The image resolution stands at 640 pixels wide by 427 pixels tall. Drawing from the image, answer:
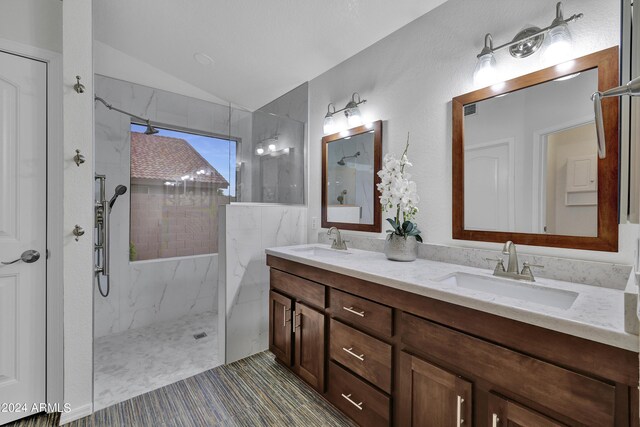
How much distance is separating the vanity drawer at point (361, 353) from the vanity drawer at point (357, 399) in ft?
0.16

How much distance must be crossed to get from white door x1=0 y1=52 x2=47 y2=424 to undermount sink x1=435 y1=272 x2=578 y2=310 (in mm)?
2199

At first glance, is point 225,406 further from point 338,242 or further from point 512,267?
point 512,267

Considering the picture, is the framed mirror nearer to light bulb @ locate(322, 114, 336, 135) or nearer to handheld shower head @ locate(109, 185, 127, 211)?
light bulb @ locate(322, 114, 336, 135)

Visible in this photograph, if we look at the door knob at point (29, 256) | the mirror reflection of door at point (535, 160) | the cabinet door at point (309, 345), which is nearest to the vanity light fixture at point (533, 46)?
the mirror reflection of door at point (535, 160)

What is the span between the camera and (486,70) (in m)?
1.56

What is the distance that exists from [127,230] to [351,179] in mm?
2233

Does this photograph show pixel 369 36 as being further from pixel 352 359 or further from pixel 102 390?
pixel 102 390

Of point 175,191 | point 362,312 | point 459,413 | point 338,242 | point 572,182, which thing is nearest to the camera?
point 459,413

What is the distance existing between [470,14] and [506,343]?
1716 mm

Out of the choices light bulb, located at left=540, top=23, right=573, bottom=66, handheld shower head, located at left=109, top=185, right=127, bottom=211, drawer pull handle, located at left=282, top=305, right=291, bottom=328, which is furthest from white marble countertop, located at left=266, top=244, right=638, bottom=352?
handheld shower head, located at left=109, top=185, right=127, bottom=211

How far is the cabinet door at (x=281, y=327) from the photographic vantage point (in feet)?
6.77

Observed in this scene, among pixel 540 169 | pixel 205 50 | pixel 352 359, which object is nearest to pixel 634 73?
pixel 540 169

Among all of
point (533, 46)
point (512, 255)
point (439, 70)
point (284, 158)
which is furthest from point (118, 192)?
point (533, 46)

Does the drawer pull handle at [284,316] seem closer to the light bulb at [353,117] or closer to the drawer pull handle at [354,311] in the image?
the drawer pull handle at [354,311]
